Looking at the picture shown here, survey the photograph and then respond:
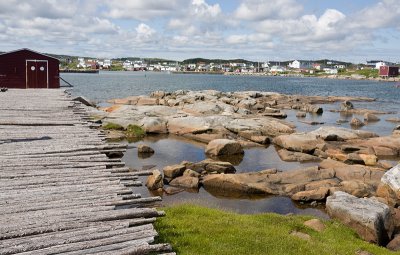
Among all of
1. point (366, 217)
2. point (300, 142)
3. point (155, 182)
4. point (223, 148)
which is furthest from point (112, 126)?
point (366, 217)

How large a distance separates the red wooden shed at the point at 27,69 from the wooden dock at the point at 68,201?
95.4 ft

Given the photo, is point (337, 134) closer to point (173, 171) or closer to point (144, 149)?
point (144, 149)

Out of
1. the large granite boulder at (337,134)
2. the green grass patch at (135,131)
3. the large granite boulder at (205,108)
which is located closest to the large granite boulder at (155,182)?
the green grass patch at (135,131)

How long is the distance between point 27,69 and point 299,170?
104 feet

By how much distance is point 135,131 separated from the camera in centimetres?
3878

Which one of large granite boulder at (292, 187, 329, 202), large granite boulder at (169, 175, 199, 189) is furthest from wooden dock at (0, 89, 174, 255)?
A: large granite boulder at (292, 187, 329, 202)

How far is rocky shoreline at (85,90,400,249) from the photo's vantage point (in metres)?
16.4

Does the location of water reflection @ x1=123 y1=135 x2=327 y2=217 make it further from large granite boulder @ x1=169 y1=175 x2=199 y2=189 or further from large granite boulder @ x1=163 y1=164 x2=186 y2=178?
large granite boulder @ x1=163 y1=164 x2=186 y2=178

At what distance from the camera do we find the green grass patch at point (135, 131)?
38.4 metres

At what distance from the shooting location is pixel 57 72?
46.0m

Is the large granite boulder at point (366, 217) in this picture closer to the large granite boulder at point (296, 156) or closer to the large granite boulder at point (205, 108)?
the large granite boulder at point (296, 156)

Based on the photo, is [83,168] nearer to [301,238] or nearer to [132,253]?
[132,253]

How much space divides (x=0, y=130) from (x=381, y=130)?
139 feet

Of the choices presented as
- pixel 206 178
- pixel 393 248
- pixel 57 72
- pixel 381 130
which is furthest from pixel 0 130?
pixel 381 130
